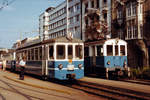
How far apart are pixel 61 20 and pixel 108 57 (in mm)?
34699

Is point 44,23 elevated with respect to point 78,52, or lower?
elevated

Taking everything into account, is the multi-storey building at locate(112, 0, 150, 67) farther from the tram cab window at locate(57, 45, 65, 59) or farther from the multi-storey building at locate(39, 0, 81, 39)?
the tram cab window at locate(57, 45, 65, 59)

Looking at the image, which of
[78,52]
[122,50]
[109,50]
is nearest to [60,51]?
[78,52]

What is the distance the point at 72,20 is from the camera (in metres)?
44.4

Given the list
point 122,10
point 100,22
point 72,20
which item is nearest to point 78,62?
point 122,10

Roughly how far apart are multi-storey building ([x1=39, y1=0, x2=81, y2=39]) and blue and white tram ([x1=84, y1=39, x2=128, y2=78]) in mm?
23045

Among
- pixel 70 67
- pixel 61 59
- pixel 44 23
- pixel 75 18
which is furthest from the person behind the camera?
pixel 44 23

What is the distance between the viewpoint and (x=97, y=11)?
34.0m

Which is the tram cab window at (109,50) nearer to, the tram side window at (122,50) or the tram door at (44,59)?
the tram side window at (122,50)

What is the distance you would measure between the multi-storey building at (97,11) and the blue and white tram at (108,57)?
524 inches

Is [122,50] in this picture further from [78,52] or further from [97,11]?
[97,11]

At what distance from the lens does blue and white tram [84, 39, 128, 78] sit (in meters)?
16.3

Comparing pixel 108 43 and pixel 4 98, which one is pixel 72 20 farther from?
pixel 4 98

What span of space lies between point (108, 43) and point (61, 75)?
5.79 meters
